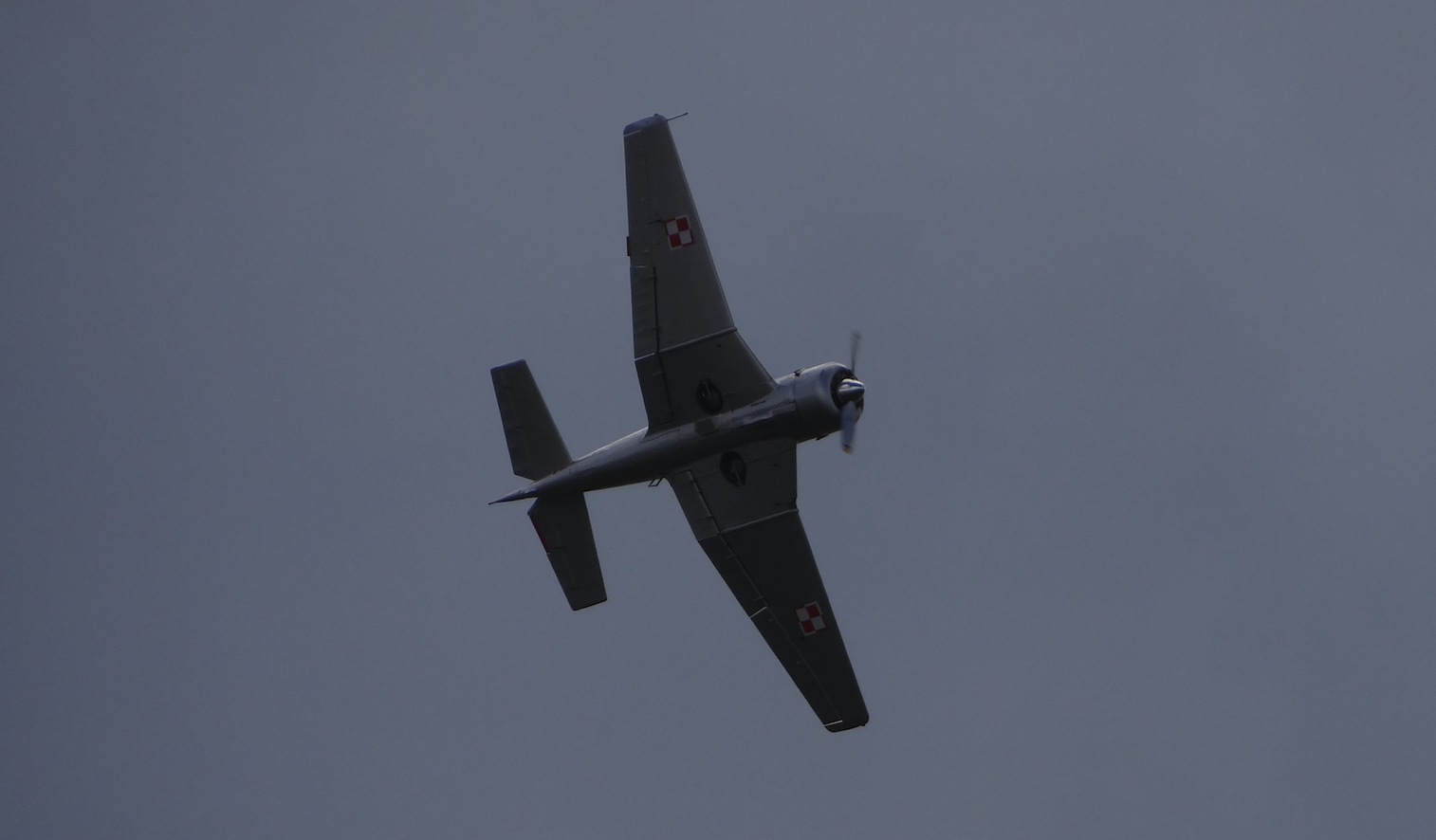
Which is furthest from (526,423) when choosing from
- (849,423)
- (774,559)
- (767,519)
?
(849,423)

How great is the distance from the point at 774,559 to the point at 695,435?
3.11m

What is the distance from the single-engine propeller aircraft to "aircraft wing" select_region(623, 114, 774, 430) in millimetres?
19

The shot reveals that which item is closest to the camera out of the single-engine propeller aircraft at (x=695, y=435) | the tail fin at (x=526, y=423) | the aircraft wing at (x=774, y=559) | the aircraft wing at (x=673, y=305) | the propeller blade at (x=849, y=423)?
the propeller blade at (x=849, y=423)

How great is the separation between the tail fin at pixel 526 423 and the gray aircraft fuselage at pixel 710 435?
1.29 ft

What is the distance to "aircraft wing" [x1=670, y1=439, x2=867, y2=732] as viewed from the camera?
36.8 m

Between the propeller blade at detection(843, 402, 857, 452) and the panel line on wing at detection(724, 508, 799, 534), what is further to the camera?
the panel line on wing at detection(724, 508, 799, 534)

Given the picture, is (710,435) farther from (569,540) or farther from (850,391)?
(569,540)

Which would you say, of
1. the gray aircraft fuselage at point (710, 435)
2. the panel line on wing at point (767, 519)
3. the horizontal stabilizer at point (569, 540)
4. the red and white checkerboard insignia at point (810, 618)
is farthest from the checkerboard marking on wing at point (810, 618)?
the horizontal stabilizer at point (569, 540)

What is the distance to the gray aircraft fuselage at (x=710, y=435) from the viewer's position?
3559 centimetres

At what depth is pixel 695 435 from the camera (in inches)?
1435

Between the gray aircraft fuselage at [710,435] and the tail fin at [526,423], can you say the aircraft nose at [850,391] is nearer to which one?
the gray aircraft fuselage at [710,435]

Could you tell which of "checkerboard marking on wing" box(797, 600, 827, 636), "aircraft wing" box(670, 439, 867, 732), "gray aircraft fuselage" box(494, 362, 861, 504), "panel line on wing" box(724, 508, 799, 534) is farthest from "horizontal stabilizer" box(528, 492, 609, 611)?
"checkerboard marking on wing" box(797, 600, 827, 636)

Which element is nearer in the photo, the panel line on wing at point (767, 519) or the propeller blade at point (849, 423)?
the propeller blade at point (849, 423)

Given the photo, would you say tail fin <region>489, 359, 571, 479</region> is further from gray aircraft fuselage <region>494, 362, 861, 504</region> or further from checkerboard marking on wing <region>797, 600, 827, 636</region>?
checkerboard marking on wing <region>797, 600, 827, 636</region>
